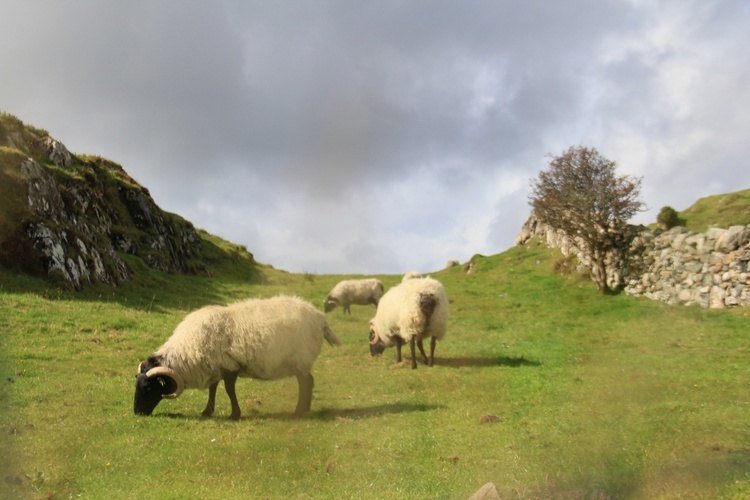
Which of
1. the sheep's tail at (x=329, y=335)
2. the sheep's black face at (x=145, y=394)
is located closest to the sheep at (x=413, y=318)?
the sheep's tail at (x=329, y=335)

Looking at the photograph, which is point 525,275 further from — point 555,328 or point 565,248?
point 555,328

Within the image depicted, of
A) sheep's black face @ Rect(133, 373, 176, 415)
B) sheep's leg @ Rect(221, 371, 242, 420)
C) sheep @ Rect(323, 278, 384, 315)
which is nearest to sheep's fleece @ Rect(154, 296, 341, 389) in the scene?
sheep's leg @ Rect(221, 371, 242, 420)

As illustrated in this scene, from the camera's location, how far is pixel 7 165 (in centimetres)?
2847

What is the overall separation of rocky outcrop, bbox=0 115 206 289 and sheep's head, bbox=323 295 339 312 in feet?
39.2

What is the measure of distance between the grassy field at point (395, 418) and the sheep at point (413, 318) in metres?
0.88

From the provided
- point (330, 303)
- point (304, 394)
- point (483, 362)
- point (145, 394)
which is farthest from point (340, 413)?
point (330, 303)

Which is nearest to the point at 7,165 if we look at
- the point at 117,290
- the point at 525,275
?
the point at 117,290

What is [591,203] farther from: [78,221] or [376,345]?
[78,221]

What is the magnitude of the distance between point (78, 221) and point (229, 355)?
24.3m

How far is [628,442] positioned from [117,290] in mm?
25170

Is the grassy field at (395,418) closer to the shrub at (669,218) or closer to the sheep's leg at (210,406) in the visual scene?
the sheep's leg at (210,406)

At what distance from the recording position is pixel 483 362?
1927cm

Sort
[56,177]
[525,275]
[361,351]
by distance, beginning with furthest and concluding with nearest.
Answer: [525,275]
[56,177]
[361,351]

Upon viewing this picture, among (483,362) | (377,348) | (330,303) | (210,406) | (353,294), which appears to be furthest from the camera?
(353,294)
